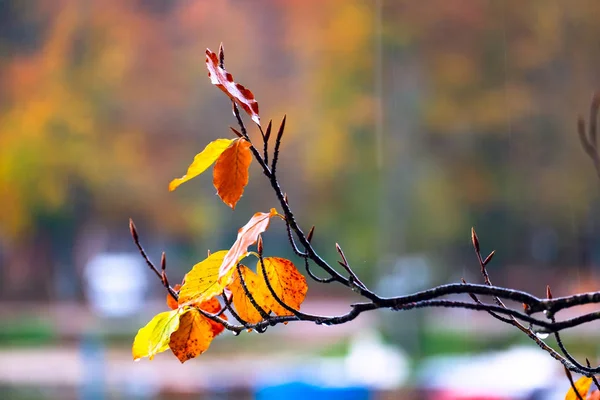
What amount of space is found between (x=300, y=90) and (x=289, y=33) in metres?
0.19

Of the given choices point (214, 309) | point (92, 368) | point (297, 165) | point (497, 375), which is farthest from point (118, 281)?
point (214, 309)

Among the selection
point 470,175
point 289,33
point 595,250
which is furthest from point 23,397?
point 595,250

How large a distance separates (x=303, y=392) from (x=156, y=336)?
4.17 ft

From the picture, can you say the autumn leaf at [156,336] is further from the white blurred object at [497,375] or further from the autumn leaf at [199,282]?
the white blurred object at [497,375]

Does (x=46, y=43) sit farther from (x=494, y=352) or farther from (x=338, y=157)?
(x=494, y=352)

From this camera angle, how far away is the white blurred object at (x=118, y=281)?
184cm

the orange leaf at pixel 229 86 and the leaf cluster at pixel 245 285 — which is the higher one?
the orange leaf at pixel 229 86

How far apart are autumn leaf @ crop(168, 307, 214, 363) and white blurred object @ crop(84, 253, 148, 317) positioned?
5.40ft

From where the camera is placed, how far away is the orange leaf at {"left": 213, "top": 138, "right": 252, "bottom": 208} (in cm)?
23

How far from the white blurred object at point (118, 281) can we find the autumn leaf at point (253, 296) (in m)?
1.64

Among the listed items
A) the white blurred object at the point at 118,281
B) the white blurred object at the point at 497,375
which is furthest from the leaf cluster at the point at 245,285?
the white blurred object at the point at 118,281

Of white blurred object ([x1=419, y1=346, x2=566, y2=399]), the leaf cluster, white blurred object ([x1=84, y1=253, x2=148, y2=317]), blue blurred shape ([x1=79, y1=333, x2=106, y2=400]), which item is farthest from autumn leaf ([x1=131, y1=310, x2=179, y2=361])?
blue blurred shape ([x1=79, y1=333, x2=106, y2=400])

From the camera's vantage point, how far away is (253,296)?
248 mm

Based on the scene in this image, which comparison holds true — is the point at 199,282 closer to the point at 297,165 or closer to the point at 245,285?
the point at 245,285
